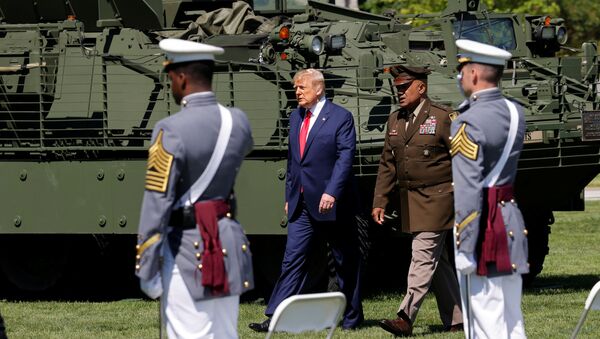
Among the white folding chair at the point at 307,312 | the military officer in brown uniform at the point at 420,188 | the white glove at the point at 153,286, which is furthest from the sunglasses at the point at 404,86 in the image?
the white glove at the point at 153,286

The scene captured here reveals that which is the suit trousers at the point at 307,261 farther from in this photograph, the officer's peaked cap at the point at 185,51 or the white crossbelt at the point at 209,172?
the officer's peaked cap at the point at 185,51

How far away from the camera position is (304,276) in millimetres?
10836

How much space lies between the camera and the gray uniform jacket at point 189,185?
257 inches

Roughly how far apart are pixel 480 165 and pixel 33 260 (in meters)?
7.52

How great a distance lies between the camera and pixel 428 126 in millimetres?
10594

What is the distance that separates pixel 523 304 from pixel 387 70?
7.23 ft

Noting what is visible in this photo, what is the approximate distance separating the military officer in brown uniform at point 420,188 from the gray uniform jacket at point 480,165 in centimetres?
287

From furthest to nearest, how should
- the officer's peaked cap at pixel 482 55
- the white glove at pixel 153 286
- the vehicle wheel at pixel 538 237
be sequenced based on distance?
the vehicle wheel at pixel 538 237
the officer's peaked cap at pixel 482 55
the white glove at pixel 153 286

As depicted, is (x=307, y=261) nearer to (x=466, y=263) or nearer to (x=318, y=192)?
(x=318, y=192)

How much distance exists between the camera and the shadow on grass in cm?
1352

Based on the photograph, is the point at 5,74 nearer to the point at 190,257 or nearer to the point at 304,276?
the point at 304,276

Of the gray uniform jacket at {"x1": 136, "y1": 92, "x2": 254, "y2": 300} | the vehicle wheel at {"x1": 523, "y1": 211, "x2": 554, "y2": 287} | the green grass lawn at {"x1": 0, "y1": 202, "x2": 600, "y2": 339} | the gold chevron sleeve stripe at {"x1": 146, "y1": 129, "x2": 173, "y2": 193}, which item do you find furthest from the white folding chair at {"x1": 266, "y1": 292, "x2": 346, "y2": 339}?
the vehicle wheel at {"x1": 523, "y1": 211, "x2": 554, "y2": 287}

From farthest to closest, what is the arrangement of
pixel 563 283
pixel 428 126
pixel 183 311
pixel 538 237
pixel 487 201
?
pixel 538 237 < pixel 563 283 < pixel 428 126 < pixel 487 201 < pixel 183 311

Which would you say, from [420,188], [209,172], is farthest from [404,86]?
[209,172]
